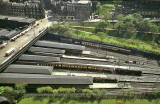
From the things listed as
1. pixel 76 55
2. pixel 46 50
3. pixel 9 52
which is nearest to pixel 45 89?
pixel 9 52

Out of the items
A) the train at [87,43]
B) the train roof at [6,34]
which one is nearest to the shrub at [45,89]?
the train roof at [6,34]

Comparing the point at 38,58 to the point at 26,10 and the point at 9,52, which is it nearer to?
→ the point at 9,52

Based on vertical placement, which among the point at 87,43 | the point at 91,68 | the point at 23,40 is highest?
the point at 23,40

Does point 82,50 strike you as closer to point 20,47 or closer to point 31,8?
point 20,47

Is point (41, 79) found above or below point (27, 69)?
below

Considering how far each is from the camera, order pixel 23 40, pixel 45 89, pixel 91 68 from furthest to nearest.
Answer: pixel 23 40
pixel 91 68
pixel 45 89

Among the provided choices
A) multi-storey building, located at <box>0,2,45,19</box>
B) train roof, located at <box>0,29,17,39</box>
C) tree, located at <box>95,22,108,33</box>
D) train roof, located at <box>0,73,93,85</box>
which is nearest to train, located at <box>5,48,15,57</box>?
train roof, located at <box>0,73,93,85</box>

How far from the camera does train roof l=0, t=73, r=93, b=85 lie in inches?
2894

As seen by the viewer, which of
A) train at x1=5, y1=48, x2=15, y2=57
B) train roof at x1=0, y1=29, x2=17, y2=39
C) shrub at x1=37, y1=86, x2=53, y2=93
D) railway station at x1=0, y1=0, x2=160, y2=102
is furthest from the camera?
train roof at x1=0, y1=29, x2=17, y2=39

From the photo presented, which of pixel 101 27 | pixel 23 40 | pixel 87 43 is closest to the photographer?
pixel 23 40

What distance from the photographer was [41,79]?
247ft

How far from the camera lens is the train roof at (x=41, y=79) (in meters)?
73.5

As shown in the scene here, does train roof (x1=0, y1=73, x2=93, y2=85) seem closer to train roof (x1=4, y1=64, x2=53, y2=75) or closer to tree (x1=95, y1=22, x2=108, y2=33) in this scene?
train roof (x1=4, y1=64, x2=53, y2=75)

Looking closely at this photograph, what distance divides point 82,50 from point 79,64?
1628 cm
